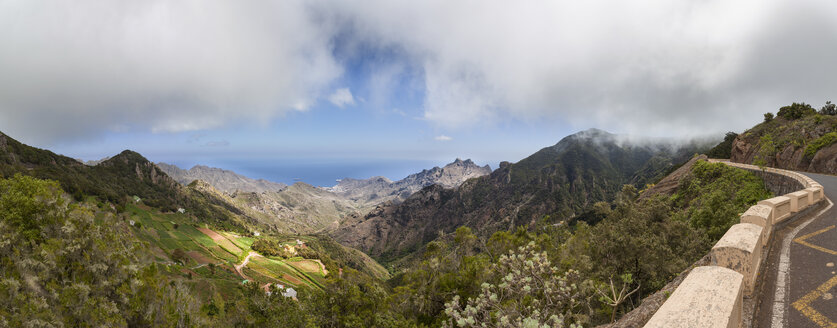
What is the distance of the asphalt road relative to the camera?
19.9 feet

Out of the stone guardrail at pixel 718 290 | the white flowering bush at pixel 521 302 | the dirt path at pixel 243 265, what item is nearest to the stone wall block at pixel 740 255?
the stone guardrail at pixel 718 290

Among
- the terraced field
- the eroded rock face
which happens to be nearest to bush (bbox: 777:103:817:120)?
the eroded rock face

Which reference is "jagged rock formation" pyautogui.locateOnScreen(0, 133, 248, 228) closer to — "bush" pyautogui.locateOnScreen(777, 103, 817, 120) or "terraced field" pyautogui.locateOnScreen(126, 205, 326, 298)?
"terraced field" pyautogui.locateOnScreen(126, 205, 326, 298)

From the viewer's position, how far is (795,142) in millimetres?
34906

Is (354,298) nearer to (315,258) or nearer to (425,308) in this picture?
(425,308)

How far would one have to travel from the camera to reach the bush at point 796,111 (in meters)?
45.6

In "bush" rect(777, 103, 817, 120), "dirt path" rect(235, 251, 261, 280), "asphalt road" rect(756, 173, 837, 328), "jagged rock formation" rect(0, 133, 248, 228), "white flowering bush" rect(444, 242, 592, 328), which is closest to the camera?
"asphalt road" rect(756, 173, 837, 328)

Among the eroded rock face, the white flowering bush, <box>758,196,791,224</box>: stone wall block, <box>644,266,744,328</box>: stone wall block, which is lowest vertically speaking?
the white flowering bush

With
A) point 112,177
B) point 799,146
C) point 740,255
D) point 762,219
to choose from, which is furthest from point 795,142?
point 112,177

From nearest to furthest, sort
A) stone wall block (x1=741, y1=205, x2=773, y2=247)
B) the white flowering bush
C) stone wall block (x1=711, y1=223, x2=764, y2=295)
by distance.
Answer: stone wall block (x1=711, y1=223, x2=764, y2=295) → the white flowering bush → stone wall block (x1=741, y1=205, x2=773, y2=247)

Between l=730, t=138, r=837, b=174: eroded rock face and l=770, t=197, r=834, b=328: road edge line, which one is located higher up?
l=730, t=138, r=837, b=174: eroded rock face

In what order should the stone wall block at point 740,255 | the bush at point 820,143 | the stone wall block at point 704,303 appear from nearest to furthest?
the stone wall block at point 704,303 < the stone wall block at point 740,255 < the bush at point 820,143

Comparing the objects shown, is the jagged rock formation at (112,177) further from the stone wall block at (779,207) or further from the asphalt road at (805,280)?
the stone wall block at (779,207)

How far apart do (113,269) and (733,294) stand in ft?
68.0
